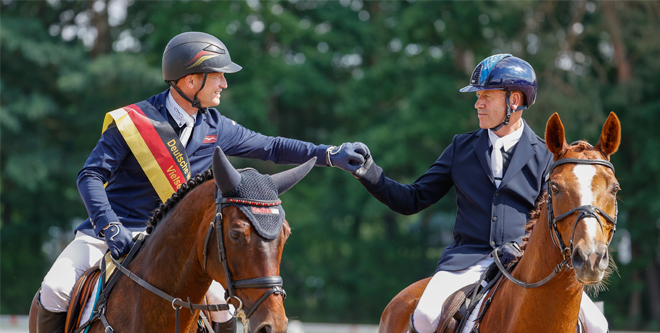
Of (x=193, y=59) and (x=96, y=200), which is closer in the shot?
(x=96, y=200)

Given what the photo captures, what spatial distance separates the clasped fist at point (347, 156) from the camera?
4723 mm

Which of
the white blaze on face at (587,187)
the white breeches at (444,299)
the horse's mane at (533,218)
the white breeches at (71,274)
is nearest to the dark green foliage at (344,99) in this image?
the white breeches at (444,299)

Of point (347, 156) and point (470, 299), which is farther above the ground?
point (347, 156)

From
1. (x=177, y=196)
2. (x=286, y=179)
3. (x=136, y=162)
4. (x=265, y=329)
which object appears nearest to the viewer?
(x=265, y=329)

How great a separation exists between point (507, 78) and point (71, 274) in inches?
122

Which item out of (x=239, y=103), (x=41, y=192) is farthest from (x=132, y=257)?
(x=41, y=192)

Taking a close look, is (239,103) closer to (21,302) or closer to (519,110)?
(21,302)

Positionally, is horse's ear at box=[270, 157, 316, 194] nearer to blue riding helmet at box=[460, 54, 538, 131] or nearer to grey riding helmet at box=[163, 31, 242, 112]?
grey riding helmet at box=[163, 31, 242, 112]

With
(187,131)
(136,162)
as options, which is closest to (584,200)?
(187,131)

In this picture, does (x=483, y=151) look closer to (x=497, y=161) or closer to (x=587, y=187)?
(x=497, y=161)

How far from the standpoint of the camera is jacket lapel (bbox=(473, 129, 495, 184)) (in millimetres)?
4699

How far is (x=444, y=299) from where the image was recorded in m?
4.41

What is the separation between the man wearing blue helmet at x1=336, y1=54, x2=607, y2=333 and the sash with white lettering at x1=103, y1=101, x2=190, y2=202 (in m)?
1.24

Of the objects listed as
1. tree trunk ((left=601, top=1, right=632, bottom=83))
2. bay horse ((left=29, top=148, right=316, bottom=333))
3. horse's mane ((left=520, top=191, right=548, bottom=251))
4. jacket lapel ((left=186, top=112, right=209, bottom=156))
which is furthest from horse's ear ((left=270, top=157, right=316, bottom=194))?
tree trunk ((left=601, top=1, right=632, bottom=83))
